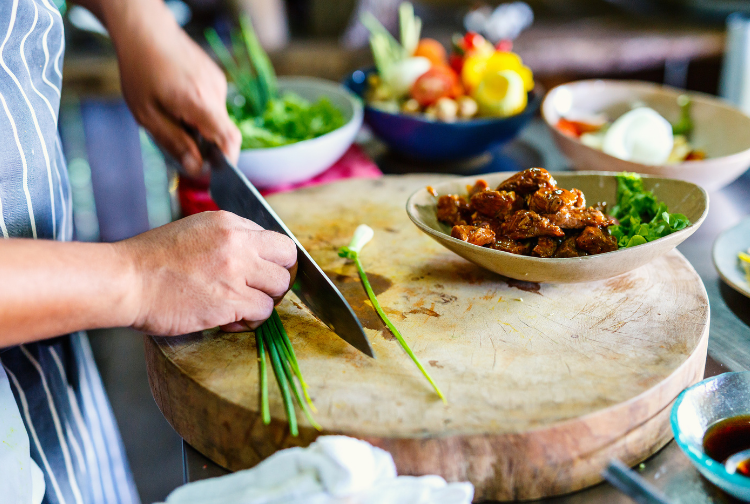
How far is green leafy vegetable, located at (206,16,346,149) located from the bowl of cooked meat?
73 cm

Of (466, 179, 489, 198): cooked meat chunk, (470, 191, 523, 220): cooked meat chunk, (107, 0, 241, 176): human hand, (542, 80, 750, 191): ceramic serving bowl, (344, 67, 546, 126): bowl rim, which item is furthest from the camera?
(344, 67, 546, 126): bowl rim

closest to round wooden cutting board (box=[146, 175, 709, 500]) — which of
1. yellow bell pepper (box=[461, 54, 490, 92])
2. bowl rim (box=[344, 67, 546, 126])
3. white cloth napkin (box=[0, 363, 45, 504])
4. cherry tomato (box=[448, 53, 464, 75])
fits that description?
white cloth napkin (box=[0, 363, 45, 504])

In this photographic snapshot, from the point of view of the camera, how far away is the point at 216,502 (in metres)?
0.73

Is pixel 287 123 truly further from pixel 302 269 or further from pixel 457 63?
pixel 302 269

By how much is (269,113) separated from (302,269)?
104 centimetres

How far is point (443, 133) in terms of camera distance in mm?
1805

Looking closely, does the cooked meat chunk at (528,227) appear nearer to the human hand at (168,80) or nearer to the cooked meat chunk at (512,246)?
the cooked meat chunk at (512,246)

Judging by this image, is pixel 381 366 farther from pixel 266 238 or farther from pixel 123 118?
pixel 123 118

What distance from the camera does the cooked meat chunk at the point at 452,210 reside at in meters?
1.22

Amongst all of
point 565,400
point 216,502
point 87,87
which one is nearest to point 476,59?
point 565,400

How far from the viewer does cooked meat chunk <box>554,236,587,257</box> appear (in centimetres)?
107

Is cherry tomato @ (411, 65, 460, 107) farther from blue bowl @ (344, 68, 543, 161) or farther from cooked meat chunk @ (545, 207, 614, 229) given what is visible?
cooked meat chunk @ (545, 207, 614, 229)

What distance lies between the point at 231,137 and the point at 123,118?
2855 millimetres

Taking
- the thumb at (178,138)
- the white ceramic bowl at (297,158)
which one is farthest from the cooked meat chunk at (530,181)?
the thumb at (178,138)
